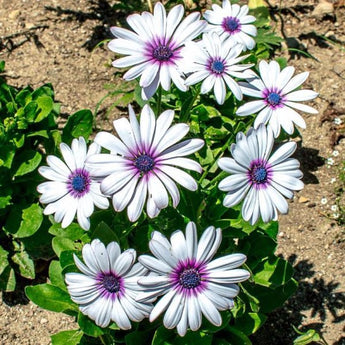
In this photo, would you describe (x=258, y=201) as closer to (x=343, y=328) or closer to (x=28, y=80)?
(x=343, y=328)

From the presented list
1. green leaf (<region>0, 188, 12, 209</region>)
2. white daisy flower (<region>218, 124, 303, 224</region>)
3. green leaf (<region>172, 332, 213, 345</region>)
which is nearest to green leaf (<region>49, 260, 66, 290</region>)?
green leaf (<region>0, 188, 12, 209</region>)

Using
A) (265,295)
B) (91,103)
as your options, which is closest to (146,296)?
(265,295)

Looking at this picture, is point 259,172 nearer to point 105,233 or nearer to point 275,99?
point 275,99

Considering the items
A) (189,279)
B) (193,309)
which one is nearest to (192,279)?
(189,279)

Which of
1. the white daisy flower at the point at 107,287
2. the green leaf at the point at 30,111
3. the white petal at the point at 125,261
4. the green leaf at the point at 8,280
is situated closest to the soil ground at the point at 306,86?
the green leaf at the point at 8,280

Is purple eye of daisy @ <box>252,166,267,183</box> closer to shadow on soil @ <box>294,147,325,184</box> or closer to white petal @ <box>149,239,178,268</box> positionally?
white petal @ <box>149,239,178,268</box>

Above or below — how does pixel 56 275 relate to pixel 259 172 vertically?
below

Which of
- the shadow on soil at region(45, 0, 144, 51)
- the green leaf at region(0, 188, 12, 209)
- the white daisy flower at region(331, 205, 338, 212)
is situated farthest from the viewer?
the shadow on soil at region(45, 0, 144, 51)
